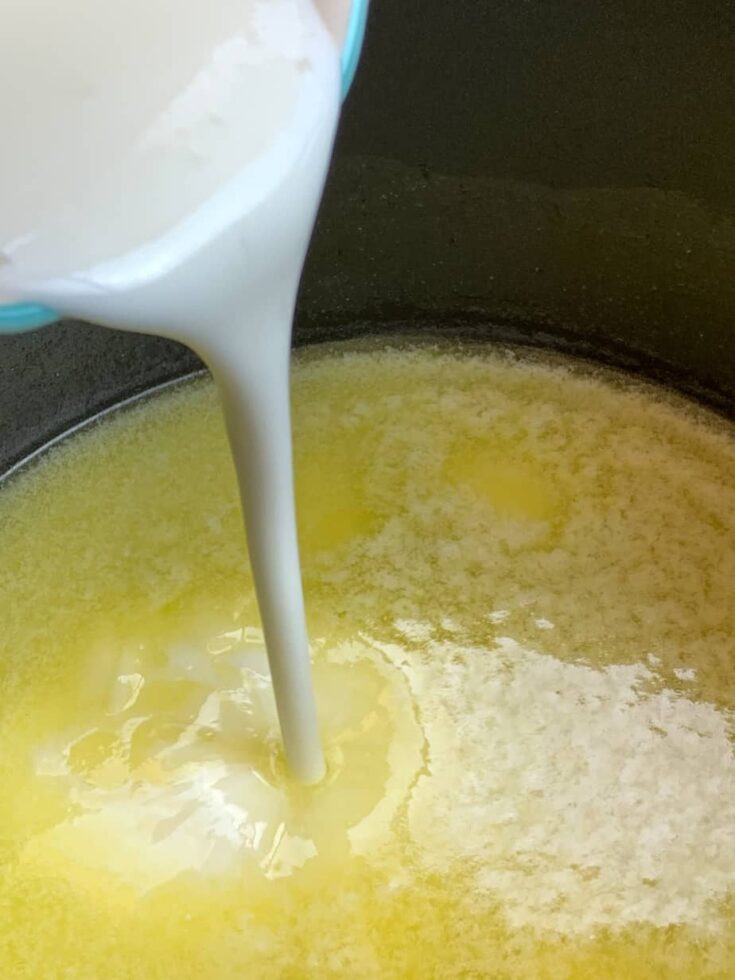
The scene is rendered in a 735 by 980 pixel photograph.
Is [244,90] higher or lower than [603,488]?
higher

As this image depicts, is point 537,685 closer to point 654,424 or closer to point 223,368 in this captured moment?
point 654,424

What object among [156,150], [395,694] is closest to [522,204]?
[395,694]

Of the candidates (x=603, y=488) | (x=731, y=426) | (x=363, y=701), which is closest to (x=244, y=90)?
(x=363, y=701)

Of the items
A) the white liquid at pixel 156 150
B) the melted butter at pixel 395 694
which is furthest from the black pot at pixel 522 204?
the white liquid at pixel 156 150

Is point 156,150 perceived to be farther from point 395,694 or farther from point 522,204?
point 522,204

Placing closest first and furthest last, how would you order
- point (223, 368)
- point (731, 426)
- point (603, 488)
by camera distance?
point (223, 368) < point (603, 488) < point (731, 426)

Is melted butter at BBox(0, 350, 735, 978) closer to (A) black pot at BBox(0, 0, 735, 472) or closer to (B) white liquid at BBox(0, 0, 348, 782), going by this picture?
(A) black pot at BBox(0, 0, 735, 472)

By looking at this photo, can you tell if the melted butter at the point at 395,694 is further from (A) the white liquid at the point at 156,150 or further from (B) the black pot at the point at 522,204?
→ (A) the white liquid at the point at 156,150
